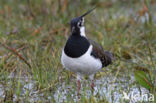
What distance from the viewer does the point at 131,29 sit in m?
5.47

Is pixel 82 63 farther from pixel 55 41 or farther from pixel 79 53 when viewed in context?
pixel 55 41

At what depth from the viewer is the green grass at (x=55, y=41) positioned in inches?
140

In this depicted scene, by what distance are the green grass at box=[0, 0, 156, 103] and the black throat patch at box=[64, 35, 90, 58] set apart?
1.08 feet

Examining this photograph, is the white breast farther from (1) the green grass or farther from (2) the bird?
(1) the green grass

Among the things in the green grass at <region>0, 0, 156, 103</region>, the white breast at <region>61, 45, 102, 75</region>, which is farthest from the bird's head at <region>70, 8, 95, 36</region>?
the green grass at <region>0, 0, 156, 103</region>

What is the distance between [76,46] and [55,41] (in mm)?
1520

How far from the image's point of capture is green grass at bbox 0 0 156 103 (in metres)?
3.56

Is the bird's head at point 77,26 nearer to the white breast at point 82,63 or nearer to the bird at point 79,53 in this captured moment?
the bird at point 79,53

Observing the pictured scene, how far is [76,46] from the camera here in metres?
3.46

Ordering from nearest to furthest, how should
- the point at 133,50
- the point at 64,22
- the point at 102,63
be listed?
1. the point at 102,63
2. the point at 133,50
3. the point at 64,22

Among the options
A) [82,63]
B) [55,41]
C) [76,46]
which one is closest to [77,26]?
[76,46]

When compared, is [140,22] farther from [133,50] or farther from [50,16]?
[50,16]

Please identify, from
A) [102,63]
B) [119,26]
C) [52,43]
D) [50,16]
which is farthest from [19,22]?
[102,63]

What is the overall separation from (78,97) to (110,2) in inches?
154
